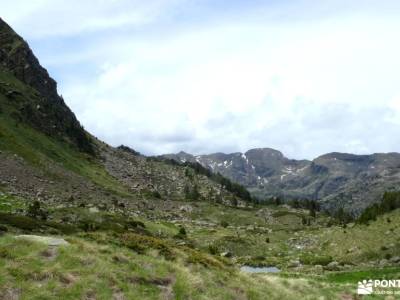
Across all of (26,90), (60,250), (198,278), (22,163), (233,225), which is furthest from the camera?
(26,90)

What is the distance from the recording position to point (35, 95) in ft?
512

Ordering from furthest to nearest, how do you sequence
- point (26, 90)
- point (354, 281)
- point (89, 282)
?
point (26, 90)
point (354, 281)
point (89, 282)

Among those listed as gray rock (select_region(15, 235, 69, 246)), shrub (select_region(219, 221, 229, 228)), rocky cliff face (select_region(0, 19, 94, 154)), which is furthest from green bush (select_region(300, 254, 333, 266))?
rocky cliff face (select_region(0, 19, 94, 154))

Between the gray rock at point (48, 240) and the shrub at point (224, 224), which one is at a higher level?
the gray rock at point (48, 240)

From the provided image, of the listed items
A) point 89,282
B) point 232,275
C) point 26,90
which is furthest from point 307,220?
point 89,282

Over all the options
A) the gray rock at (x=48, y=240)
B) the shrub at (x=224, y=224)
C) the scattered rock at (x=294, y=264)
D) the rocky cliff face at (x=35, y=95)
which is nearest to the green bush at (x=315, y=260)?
the scattered rock at (x=294, y=264)

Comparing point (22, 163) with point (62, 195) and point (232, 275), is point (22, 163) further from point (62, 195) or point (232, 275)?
point (232, 275)

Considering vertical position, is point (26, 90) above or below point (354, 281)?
above

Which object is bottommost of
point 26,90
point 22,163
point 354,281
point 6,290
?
point 354,281

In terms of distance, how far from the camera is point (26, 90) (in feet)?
499

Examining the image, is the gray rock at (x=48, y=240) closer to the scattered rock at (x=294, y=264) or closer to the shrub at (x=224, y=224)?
the scattered rock at (x=294, y=264)

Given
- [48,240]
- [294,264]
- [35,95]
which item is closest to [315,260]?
[294,264]

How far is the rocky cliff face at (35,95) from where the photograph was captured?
141 metres

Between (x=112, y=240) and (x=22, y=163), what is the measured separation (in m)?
77.4
